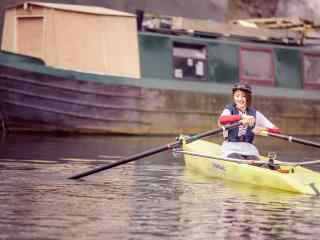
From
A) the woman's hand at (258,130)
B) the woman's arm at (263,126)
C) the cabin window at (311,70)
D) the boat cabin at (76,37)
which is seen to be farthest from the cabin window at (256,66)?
the woman's hand at (258,130)

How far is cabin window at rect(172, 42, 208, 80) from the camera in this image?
24.2m

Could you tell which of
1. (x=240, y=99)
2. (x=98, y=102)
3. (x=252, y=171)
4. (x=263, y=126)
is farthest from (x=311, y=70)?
(x=252, y=171)

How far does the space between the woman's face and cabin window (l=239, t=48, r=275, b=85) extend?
10.3 meters

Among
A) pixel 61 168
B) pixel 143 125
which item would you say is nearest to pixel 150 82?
pixel 143 125

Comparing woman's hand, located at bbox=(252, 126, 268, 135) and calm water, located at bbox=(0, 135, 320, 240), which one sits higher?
woman's hand, located at bbox=(252, 126, 268, 135)

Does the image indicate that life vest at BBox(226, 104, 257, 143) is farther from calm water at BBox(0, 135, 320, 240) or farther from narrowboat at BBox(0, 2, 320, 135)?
narrowboat at BBox(0, 2, 320, 135)

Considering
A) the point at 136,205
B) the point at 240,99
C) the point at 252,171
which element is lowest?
the point at 136,205

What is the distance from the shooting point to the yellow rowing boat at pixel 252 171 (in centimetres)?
1321

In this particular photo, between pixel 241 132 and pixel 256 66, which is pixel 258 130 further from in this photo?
pixel 256 66

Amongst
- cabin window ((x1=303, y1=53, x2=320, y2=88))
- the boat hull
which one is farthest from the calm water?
cabin window ((x1=303, y1=53, x2=320, y2=88))

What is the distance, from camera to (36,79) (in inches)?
903

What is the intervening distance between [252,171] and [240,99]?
1142mm

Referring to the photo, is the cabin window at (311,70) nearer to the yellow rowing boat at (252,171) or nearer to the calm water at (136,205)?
the calm water at (136,205)

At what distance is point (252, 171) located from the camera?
1388cm
